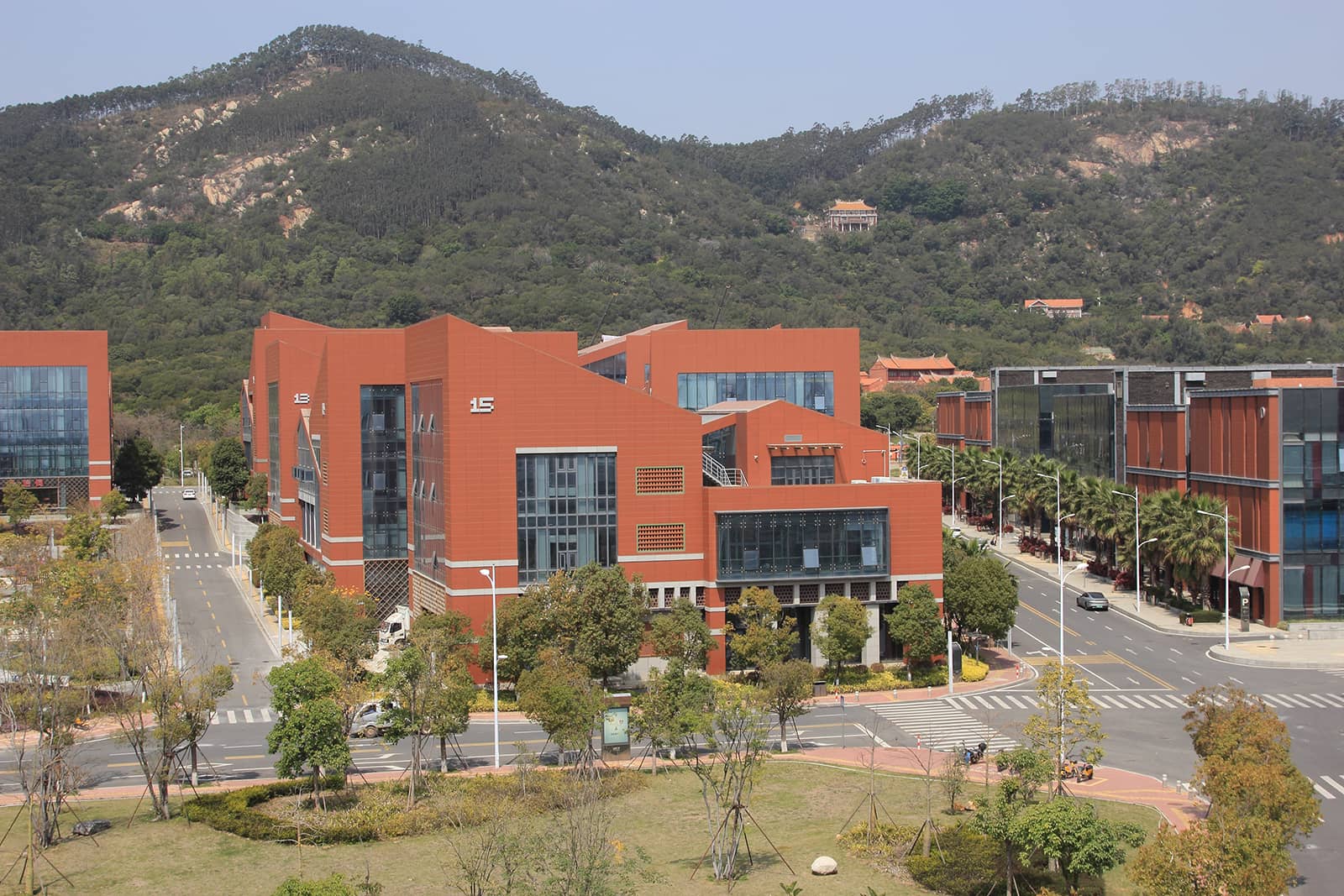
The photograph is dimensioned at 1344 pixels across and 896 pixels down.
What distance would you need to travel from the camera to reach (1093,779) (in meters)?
50.8

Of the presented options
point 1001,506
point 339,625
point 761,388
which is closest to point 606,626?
point 339,625

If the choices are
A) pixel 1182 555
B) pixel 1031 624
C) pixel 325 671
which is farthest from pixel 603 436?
pixel 1182 555

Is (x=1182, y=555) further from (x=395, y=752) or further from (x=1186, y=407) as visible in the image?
(x=395, y=752)

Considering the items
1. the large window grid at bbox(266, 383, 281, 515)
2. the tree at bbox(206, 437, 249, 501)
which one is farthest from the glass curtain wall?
the tree at bbox(206, 437, 249, 501)

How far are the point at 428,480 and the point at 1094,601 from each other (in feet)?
136

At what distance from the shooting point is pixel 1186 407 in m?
92.5

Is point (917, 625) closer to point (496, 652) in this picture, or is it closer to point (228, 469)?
point (496, 652)

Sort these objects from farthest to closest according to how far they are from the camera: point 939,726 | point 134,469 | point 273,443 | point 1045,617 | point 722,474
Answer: point 134,469 → point 273,443 → point 1045,617 → point 722,474 → point 939,726

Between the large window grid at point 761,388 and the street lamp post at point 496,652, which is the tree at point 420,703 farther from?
the large window grid at point 761,388

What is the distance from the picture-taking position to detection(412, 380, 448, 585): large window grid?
233 feet

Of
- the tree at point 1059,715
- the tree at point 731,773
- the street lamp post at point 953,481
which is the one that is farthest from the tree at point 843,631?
the street lamp post at point 953,481

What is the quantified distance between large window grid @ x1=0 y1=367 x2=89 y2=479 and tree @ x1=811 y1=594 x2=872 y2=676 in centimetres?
7582

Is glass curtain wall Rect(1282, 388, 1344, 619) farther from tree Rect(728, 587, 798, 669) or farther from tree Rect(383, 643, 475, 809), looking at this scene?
tree Rect(383, 643, 475, 809)

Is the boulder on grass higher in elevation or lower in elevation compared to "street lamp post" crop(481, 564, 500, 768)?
A: lower
